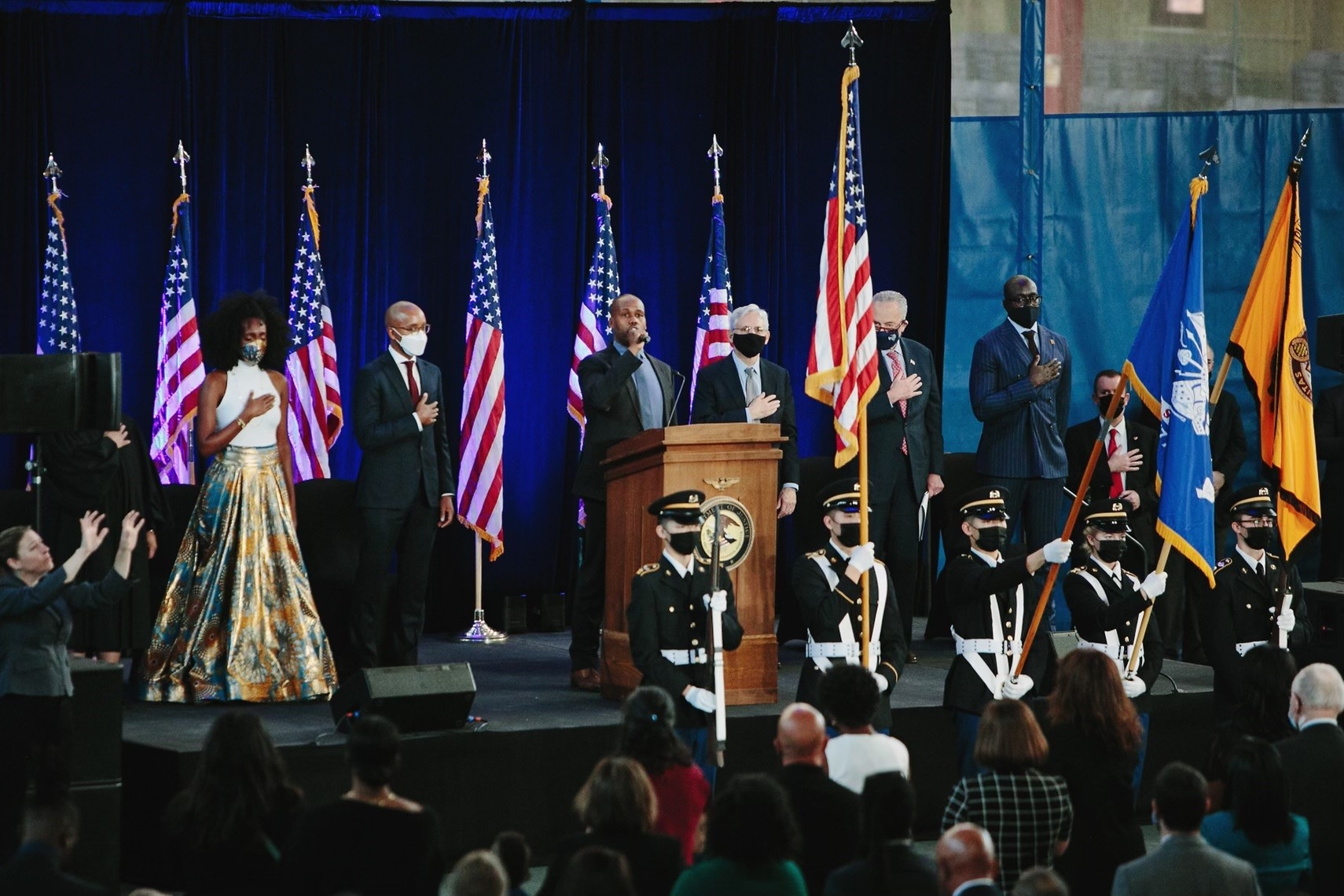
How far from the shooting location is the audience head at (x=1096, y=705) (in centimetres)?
587

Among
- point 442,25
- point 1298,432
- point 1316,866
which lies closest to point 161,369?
point 442,25

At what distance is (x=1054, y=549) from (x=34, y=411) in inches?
156

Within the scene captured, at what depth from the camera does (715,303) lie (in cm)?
1070

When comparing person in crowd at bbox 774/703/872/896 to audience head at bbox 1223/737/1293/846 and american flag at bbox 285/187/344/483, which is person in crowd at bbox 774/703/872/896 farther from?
american flag at bbox 285/187/344/483

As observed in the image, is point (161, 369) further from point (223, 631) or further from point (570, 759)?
point (570, 759)

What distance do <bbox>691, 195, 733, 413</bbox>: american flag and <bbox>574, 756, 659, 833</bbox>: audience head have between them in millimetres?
5973

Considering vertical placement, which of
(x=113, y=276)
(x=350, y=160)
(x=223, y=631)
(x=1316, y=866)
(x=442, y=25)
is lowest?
(x=1316, y=866)

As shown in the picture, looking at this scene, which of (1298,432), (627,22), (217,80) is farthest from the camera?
(627,22)

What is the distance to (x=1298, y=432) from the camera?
910 cm

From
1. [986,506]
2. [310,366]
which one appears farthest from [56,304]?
[986,506]

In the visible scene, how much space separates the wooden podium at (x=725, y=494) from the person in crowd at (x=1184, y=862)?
322 centimetres

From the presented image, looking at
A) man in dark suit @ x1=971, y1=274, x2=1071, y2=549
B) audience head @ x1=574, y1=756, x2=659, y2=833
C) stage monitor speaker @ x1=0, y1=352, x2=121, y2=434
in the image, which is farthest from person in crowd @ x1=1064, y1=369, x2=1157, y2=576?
audience head @ x1=574, y1=756, x2=659, y2=833

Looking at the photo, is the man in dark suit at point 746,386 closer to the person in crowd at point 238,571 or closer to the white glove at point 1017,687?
the white glove at point 1017,687

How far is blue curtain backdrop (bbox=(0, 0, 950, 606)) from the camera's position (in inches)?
420
